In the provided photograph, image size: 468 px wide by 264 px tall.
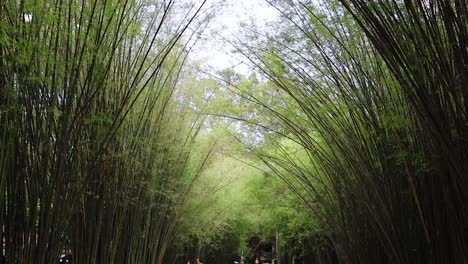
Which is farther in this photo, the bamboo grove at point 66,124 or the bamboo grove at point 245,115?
the bamboo grove at point 66,124

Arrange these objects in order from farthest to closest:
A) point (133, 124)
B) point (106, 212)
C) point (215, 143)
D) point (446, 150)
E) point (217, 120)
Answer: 1. point (217, 120)
2. point (215, 143)
3. point (133, 124)
4. point (106, 212)
5. point (446, 150)

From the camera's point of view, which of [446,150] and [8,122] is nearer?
[446,150]

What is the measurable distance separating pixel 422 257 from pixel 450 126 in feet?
4.89

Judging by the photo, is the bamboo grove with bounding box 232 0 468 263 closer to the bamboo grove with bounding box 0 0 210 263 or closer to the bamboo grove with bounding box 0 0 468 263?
the bamboo grove with bounding box 0 0 468 263

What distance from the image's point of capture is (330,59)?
4359 mm

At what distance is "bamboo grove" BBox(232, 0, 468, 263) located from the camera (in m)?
2.94

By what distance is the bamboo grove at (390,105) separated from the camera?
2.94 metres

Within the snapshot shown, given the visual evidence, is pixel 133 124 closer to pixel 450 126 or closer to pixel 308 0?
pixel 308 0

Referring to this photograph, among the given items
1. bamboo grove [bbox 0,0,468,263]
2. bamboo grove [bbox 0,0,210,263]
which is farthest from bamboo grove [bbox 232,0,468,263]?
bamboo grove [bbox 0,0,210,263]

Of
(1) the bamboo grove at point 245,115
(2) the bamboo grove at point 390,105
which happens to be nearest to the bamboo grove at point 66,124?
(1) the bamboo grove at point 245,115

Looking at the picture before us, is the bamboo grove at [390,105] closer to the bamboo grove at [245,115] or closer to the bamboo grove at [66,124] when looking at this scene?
the bamboo grove at [245,115]

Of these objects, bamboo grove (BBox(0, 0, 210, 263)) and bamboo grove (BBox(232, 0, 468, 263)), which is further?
bamboo grove (BBox(0, 0, 210, 263))

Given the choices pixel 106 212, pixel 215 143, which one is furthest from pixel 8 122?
Answer: pixel 215 143

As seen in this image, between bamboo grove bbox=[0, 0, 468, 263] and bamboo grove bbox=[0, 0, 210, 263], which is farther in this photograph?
bamboo grove bbox=[0, 0, 210, 263]
